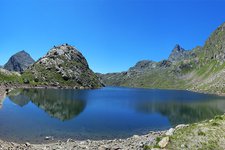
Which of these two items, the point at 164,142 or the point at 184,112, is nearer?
the point at 164,142

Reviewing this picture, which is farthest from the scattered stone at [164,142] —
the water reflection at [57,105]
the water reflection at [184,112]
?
the water reflection at [57,105]

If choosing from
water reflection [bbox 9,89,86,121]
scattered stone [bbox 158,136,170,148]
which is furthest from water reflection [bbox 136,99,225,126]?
scattered stone [bbox 158,136,170,148]

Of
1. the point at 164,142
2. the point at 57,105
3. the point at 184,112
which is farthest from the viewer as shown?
the point at 57,105

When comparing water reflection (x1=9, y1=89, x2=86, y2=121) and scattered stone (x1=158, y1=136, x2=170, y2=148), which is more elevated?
water reflection (x1=9, y1=89, x2=86, y2=121)

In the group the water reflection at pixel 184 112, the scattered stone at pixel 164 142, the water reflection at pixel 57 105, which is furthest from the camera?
the water reflection at pixel 57 105

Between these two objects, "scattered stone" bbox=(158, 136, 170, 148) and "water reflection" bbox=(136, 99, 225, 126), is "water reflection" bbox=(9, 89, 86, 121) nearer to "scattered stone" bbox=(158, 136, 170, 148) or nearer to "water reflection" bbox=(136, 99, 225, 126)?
"water reflection" bbox=(136, 99, 225, 126)

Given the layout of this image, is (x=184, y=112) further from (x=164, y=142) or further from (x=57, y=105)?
(x=164, y=142)

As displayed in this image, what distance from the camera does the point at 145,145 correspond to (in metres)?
35.4

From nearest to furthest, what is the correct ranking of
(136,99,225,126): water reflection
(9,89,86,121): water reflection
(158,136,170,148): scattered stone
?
(158,136,170,148): scattered stone
(136,99,225,126): water reflection
(9,89,86,121): water reflection

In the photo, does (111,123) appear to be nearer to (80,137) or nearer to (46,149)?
(80,137)

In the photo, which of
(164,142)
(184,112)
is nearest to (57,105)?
(184,112)

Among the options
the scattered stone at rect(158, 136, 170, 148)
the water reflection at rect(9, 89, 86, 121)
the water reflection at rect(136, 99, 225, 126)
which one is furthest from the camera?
the water reflection at rect(9, 89, 86, 121)

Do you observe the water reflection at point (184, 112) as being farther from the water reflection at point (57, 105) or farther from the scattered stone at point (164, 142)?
the scattered stone at point (164, 142)

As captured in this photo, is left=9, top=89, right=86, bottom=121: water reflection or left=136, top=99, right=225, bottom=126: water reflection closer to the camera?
left=136, top=99, right=225, bottom=126: water reflection
